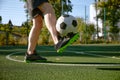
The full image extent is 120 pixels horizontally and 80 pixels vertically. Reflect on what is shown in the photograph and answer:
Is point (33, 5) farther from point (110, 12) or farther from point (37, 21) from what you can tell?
point (110, 12)

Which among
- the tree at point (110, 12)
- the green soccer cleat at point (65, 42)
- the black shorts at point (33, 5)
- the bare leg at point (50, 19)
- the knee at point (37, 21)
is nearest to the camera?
the green soccer cleat at point (65, 42)

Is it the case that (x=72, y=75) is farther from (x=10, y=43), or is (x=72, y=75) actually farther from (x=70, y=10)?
(x=70, y=10)

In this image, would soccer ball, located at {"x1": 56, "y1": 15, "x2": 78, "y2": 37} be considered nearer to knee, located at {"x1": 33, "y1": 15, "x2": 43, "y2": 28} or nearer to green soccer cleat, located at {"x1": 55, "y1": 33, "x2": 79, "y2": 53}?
green soccer cleat, located at {"x1": 55, "y1": 33, "x2": 79, "y2": 53}

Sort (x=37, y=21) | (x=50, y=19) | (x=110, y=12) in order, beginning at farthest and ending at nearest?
(x=110, y=12), (x=37, y=21), (x=50, y=19)

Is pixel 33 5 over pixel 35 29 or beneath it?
over

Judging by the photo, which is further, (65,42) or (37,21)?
(37,21)

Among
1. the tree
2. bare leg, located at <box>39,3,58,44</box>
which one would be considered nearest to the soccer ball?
bare leg, located at <box>39,3,58,44</box>

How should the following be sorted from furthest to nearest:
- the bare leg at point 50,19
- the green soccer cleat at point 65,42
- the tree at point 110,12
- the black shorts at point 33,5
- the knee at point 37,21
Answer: the tree at point 110,12, the knee at point 37,21, the black shorts at point 33,5, the bare leg at point 50,19, the green soccer cleat at point 65,42

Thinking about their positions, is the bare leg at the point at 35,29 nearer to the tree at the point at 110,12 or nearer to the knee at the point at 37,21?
the knee at the point at 37,21

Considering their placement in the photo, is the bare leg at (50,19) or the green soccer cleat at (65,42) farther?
the bare leg at (50,19)

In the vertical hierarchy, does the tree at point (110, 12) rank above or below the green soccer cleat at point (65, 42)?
above

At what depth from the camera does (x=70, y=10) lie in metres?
24.3

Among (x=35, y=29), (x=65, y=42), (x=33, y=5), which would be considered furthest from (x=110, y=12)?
(x=65, y=42)

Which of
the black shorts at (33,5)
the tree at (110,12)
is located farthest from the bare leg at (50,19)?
the tree at (110,12)
